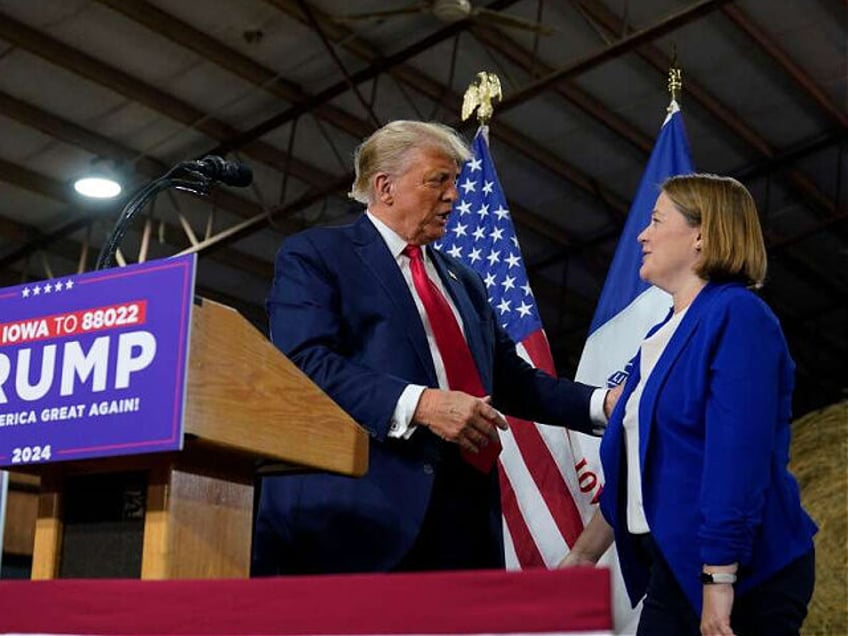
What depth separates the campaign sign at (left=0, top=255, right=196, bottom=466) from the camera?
1419 millimetres

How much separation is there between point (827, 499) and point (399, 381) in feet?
14.0

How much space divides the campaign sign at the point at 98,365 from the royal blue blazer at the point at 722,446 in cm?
87

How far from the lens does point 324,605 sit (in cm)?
118

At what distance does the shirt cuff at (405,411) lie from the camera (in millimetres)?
1951

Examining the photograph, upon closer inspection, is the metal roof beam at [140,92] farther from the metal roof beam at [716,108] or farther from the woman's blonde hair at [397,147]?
the woman's blonde hair at [397,147]

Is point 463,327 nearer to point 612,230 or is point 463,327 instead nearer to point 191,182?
point 191,182

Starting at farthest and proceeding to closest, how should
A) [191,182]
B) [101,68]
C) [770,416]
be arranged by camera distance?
[101,68] → [191,182] → [770,416]

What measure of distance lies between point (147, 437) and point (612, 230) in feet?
35.9

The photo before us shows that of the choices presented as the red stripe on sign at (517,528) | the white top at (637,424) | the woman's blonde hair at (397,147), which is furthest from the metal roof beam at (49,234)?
the white top at (637,424)

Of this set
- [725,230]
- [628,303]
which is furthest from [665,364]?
[628,303]

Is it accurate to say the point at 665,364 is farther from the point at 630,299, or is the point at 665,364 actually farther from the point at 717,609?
the point at 630,299

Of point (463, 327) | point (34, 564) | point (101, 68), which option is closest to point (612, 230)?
point (101, 68)

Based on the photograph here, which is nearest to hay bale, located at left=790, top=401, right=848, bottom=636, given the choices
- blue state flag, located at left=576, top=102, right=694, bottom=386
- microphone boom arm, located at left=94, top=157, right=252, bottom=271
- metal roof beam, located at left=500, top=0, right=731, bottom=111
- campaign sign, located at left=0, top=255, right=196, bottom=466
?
blue state flag, located at left=576, top=102, right=694, bottom=386

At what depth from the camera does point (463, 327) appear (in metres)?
2.32
